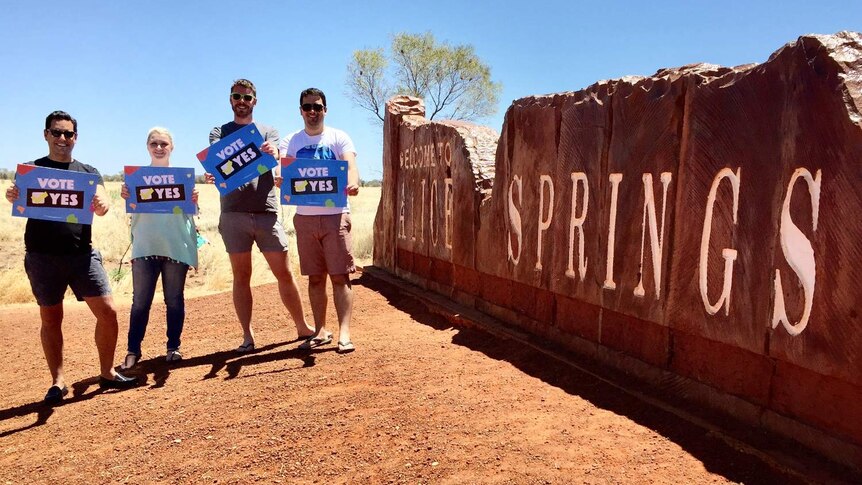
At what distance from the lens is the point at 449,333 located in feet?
17.5

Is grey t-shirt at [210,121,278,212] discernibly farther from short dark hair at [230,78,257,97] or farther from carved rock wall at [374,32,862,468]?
carved rock wall at [374,32,862,468]

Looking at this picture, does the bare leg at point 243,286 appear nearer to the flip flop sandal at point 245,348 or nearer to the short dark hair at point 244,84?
the flip flop sandal at point 245,348

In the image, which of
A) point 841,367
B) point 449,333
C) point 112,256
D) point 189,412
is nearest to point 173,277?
point 189,412

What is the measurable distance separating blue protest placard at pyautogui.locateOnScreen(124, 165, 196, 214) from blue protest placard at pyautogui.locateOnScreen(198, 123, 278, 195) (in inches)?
7.3

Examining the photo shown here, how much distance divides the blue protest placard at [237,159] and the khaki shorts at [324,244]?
485 mm

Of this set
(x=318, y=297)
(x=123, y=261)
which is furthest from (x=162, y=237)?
(x=123, y=261)

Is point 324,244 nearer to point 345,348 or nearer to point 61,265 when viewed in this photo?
point 345,348

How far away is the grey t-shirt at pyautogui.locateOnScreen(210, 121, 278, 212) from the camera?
475 cm

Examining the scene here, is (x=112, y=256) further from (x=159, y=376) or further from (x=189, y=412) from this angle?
(x=189, y=412)

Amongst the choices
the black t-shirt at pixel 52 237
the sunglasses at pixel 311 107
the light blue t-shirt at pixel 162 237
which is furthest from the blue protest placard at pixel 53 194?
the sunglasses at pixel 311 107

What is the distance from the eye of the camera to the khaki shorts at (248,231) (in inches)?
187

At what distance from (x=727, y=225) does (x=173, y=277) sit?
3625 mm

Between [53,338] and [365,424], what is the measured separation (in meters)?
2.28

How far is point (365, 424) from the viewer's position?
3396 millimetres
